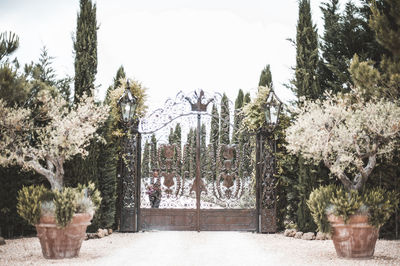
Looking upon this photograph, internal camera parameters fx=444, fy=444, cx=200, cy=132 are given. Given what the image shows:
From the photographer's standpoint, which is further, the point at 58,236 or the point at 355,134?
the point at 355,134

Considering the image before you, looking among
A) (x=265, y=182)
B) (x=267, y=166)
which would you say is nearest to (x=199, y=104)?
(x=267, y=166)

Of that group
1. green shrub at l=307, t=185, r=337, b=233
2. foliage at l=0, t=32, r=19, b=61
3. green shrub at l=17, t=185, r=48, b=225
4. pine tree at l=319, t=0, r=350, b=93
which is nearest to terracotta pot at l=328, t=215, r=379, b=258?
green shrub at l=307, t=185, r=337, b=233

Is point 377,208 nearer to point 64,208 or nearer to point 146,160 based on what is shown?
point 64,208

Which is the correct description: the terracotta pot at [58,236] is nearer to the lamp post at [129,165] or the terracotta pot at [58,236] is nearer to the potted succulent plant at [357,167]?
the lamp post at [129,165]

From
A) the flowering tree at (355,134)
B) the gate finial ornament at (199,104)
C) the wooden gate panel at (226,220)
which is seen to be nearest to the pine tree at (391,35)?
the flowering tree at (355,134)

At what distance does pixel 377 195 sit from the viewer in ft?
23.1

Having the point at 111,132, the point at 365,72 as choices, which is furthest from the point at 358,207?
the point at 111,132

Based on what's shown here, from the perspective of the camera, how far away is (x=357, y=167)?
25.2ft

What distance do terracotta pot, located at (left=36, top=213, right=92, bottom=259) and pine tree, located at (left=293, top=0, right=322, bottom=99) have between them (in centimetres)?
571

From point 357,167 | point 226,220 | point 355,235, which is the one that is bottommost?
point 226,220

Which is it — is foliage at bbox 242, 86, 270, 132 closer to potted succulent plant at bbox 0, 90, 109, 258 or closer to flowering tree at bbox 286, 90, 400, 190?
flowering tree at bbox 286, 90, 400, 190

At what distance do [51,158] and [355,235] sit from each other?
5324 millimetres

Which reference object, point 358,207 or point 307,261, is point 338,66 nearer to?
point 358,207

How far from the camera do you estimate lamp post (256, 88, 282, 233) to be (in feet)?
34.1
